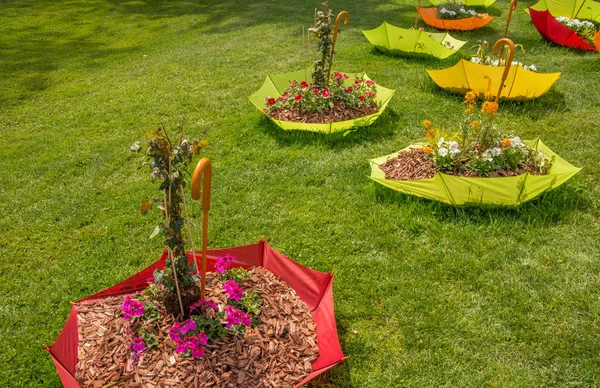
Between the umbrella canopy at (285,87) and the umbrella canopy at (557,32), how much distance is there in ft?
14.3

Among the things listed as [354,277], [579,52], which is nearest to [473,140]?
[354,277]

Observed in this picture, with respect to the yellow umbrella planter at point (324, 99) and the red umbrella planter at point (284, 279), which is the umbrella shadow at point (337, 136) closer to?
the yellow umbrella planter at point (324, 99)

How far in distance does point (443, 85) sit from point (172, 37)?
25.2 ft

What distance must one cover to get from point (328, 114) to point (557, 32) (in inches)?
221

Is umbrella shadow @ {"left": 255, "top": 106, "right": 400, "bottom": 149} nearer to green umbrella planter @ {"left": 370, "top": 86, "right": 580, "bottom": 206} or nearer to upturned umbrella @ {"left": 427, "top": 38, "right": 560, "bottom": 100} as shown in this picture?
green umbrella planter @ {"left": 370, "top": 86, "right": 580, "bottom": 206}

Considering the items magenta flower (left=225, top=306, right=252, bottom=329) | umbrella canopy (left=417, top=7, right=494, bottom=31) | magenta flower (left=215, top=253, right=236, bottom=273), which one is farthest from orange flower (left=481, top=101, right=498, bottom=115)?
umbrella canopy (left=417, top=7, right=494, bottom=31)

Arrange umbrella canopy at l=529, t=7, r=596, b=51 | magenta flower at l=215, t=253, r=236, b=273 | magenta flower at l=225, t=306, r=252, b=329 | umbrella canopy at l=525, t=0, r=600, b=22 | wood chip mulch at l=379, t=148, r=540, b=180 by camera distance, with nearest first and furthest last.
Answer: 1. magenta flower at l=225, t=306, r=252, b=329
2. magenta flower at l=215, t=253, r=236, b=273
3. wood chip mulch at l=379, t=148, r=540, b=180
4. umbrella canopy at l=529, t=7, r=596, b=51
5. umbrella canopy at l=525, t=0, r=600, b=22

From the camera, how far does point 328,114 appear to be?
6.61 m

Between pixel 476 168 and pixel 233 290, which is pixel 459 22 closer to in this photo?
pixel 476 168

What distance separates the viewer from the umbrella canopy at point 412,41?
8.80 m

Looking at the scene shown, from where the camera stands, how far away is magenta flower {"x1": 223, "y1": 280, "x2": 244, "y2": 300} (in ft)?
11.2

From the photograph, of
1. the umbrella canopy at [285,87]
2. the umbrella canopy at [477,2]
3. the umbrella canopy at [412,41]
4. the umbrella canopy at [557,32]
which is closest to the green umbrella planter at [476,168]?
the umbrella canopy at [285,87]

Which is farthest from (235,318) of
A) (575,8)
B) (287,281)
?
(575,8)

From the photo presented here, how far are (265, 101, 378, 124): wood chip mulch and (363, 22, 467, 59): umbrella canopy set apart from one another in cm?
287
